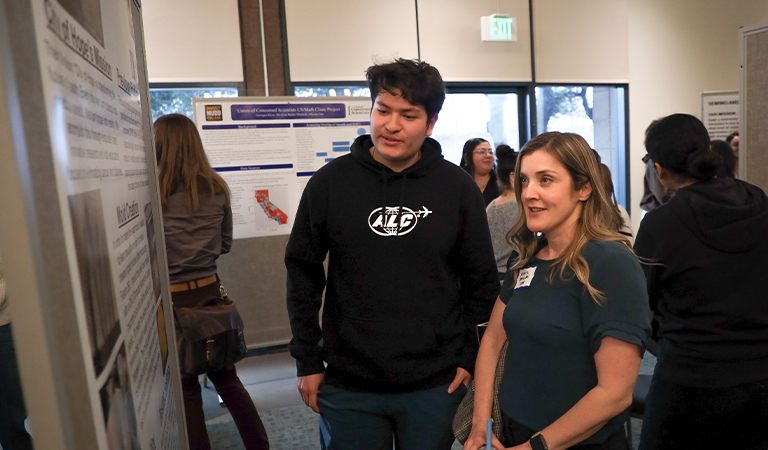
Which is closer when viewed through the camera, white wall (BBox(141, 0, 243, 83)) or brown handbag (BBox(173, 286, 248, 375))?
brown handbag (BBox(173, 286, 248, 375))

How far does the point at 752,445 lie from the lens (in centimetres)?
154

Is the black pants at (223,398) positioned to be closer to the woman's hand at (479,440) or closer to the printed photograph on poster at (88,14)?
the woman's hand at (479,440)

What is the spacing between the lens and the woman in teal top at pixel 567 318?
43.7 inches

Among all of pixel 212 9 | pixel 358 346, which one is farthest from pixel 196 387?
pixel 212 9

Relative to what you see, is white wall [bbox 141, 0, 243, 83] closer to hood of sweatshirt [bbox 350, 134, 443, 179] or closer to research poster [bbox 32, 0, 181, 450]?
hood of sweatshirt [bbox 350, 134, 443, 179]

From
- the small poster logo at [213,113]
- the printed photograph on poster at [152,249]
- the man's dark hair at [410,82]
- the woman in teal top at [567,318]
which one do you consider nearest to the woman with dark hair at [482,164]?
the small poster logo at [213,113]

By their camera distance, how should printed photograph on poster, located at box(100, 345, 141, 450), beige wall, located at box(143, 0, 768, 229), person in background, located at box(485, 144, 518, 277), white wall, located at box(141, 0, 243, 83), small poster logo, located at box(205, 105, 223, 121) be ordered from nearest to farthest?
printed photograph on poster, located at box(100, 345, 141, 450) → person in background, located at box(485, 144, 518, 277) → small poster logo, located at box(205, 105, 223, 121) → white wall, located at box(141, 0, 243, 83) → beige wall, located at box(143, 0, 768, 229)

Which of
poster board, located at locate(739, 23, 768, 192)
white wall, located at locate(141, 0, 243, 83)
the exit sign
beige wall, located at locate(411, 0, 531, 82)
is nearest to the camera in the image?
poster board, located at locate(739, 23, 768, 192)

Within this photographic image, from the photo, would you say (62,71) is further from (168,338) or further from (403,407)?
(403,407)

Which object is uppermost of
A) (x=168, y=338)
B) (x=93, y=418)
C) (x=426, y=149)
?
(x=426, y=149)

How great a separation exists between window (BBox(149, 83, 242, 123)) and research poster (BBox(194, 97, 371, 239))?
653mm

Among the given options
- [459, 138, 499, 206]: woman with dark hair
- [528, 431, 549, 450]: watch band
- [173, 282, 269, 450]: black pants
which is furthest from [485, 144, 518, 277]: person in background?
[528, 431, 549, 450]: watch band

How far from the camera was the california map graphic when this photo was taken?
4051 millimetres

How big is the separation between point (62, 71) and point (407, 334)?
109 cm
